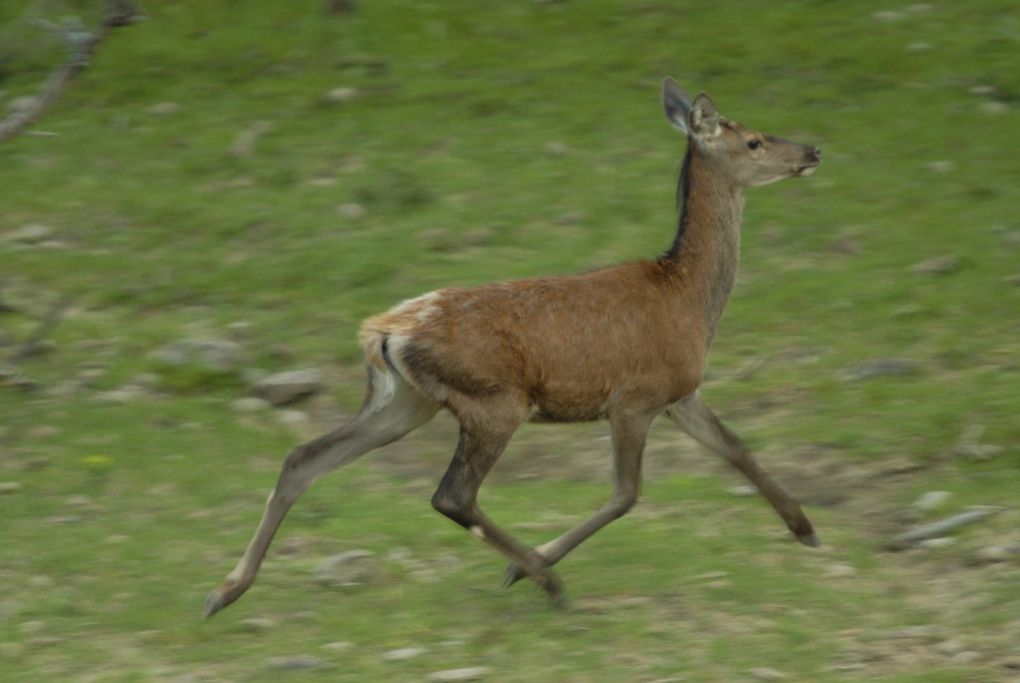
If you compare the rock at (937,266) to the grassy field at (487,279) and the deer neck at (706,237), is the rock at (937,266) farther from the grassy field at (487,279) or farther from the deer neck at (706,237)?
the deer neck at (706,237)

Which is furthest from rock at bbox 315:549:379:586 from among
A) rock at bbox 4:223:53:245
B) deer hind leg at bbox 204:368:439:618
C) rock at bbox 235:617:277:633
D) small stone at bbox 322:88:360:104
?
small stone at bbox 322:88:360:104

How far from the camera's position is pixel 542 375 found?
7.14 m

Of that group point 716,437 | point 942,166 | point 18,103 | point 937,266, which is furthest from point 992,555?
point 18,103

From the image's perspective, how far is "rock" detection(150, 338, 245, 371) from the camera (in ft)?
32.1

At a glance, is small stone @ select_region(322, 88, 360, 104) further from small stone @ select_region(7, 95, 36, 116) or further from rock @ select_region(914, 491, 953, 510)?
rock @ select_region(914, 491, 953, 510)

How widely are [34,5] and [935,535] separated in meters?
9.97

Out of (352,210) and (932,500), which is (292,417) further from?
(932,500)

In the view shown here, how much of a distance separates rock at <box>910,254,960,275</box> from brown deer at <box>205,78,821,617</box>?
108 inches

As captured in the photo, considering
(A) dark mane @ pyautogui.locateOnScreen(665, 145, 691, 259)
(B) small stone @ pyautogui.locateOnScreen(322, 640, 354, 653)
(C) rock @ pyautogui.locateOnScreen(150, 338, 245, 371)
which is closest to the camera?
(B) small stone @ pyautogui.locateOnScreen(322, 640, 354, 653)

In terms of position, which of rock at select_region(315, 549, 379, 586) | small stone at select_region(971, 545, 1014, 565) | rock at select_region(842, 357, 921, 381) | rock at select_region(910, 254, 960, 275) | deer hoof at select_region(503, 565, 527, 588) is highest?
small stone at select_region(971, 545, 1014, 565)

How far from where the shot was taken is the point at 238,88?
45.1 ft

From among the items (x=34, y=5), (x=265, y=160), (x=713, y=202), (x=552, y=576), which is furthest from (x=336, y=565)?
(x=34, y=5)

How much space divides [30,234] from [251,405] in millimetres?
3015

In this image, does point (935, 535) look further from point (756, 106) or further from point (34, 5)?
point (34, 5)
